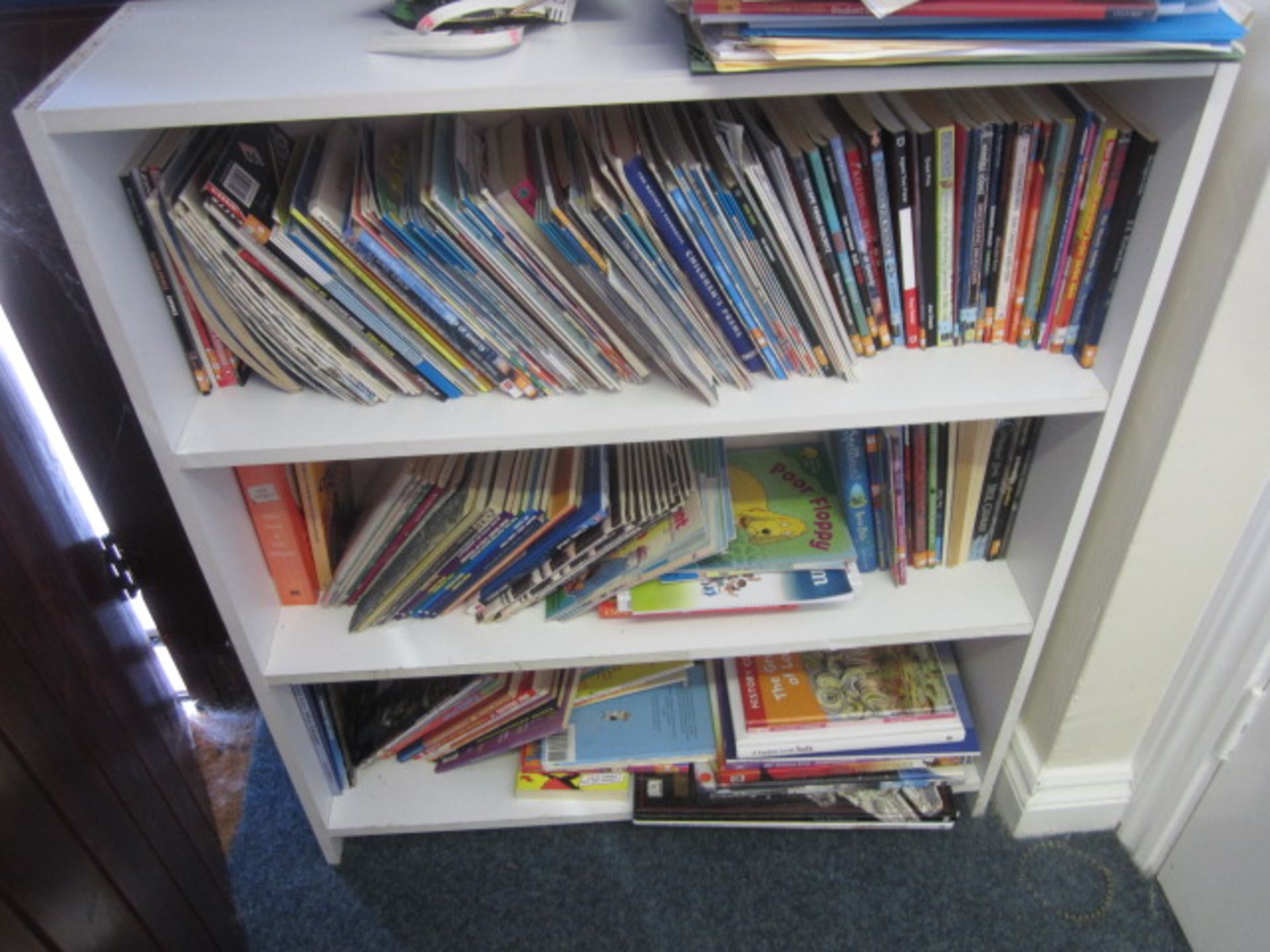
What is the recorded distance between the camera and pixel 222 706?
5.22ft

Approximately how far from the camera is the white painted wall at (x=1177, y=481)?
877 millimetres

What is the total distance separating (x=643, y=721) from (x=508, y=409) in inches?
23.2

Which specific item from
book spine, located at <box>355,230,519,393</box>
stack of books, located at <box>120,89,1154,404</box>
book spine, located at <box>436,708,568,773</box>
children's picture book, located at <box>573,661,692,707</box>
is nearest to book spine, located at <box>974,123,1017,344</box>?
stack of books, located at <box>120,89,1154,404</box>

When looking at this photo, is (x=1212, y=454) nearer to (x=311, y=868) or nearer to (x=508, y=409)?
(x=508, y=409)

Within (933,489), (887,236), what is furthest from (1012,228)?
(933,489)

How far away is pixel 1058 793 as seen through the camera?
1374 millimetres

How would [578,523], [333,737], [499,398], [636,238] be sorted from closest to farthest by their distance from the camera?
[636,238], [499,398], [578,523], [333,737]

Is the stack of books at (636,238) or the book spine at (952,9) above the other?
the book spine at (952,9)

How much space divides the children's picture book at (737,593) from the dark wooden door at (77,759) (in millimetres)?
558

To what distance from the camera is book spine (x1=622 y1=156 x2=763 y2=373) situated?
0.88 metres

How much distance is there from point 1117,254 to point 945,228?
155 millimetres

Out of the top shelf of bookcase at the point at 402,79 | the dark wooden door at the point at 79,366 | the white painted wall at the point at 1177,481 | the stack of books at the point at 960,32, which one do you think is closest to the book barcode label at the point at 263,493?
the dark wooden door at the point at 79,366

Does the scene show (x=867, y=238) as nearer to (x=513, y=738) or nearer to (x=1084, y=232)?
(x=1084, y=232)

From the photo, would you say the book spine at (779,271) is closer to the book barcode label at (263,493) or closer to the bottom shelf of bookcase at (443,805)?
the book barcode label at (263,493)
